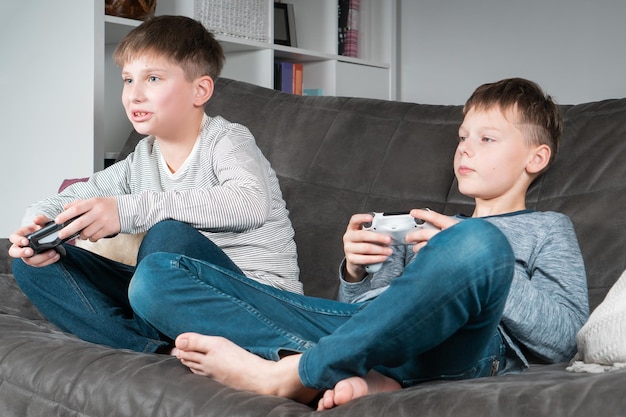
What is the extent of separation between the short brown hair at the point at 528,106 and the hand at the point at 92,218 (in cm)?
72

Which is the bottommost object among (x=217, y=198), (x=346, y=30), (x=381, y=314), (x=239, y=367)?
(x=239, y=367)

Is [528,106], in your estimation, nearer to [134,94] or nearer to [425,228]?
[425,228]

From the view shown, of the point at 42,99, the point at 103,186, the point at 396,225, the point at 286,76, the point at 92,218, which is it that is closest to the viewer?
the point at 396,225

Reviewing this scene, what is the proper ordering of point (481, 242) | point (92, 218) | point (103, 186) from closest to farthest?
point (481, 242), point (92, 218), point (103, 186)

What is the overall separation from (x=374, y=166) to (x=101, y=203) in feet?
2.52

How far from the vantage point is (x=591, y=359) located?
52.6 inches

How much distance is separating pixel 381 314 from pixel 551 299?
0.43 metres

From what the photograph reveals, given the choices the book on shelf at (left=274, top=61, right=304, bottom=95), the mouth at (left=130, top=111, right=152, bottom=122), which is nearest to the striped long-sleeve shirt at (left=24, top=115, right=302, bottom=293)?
the mouth at (left=130, top=111, right=152, bottom=122)

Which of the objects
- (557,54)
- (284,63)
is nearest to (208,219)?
(284,63)

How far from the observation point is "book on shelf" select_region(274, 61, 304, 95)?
11.6ft

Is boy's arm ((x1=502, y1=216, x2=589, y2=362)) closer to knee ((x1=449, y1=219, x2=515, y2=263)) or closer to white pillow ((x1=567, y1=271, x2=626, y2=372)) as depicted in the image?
white pillow ((x1=567, y1=271, x2=626, y2=372))

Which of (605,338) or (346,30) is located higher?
(346,30)

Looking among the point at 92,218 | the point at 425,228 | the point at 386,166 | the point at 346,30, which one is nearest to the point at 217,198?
the point at 92,218

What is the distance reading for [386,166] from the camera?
215cm
